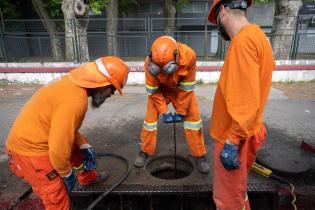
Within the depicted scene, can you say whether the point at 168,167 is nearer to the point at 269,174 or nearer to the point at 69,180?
the point at 269,174

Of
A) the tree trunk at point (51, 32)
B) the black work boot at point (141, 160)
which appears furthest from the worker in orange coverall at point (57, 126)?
the tree trunk at point (51, 32)

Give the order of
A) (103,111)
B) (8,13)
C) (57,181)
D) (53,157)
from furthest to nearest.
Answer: (8,13)
(103,111)
(57,181)
(53,157)

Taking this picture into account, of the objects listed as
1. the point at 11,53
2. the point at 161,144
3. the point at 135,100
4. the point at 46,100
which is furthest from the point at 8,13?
the point at 46,100

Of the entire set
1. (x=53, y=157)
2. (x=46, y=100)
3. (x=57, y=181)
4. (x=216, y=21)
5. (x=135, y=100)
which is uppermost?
(x=216, y=21)

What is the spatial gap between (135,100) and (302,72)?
6.16 meters

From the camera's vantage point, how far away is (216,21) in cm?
233

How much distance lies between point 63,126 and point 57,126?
0.04 metres

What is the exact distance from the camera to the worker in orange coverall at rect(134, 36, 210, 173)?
3.22 m

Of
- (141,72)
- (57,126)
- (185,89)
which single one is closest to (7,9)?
(141,72)

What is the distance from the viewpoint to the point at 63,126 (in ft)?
6.61

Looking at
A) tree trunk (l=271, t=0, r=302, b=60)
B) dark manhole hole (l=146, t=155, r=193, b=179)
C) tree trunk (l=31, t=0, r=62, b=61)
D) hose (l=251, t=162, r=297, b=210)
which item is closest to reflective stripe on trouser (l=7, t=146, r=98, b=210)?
dark manhole hole (l=146, t=155, r=193, b=179)

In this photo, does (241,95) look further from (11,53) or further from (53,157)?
(11,53)

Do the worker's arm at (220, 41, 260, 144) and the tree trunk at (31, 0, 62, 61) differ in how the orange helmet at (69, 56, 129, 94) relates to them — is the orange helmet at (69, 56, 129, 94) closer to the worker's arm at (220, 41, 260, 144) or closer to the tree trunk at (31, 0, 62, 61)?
the worker's arm at (220, 41, 260, 144)

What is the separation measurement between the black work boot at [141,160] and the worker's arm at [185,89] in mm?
805
